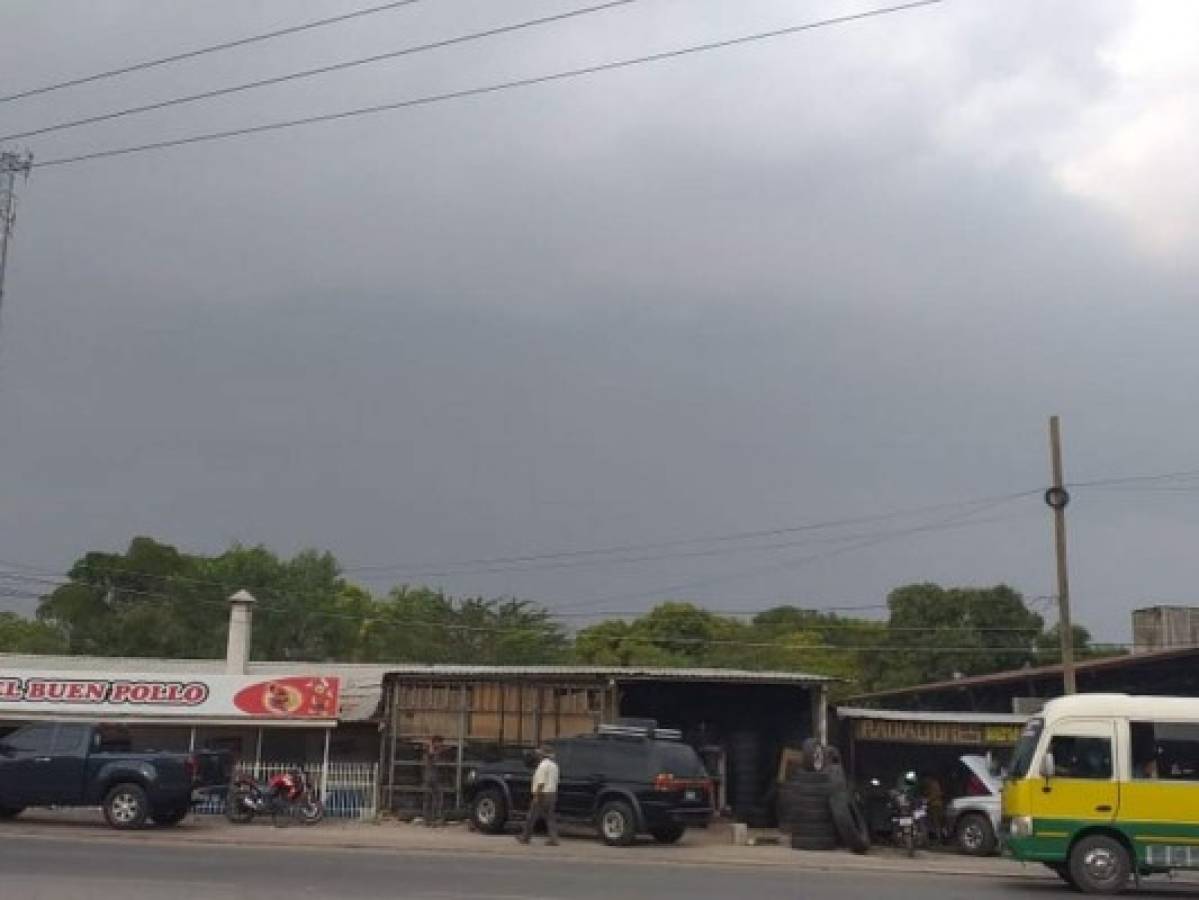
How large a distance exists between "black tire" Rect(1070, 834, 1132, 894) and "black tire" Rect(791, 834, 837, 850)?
7.01 meters

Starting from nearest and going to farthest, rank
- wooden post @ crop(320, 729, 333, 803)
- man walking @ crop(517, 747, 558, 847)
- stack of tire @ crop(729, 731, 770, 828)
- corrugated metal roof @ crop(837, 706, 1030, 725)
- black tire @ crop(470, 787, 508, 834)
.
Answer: man walking @ crop(517, 747, 558, 847) → black tire @ crop(470, 787, 508, 834) → corrugated metal roof @ crop(837, 706, 1030, 725) → wooden post @ crop(320, 729, 333, 803) → stack of tire @ crop(729, 731, 770, 828)

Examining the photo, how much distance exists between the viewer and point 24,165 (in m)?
25.4

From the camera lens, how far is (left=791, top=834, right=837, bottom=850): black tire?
24344 mm

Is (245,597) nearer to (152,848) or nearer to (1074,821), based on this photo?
(152,848)

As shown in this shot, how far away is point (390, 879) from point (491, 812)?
33.0ft

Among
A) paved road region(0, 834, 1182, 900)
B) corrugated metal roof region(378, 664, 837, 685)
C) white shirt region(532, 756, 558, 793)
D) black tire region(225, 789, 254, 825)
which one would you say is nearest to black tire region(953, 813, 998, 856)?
corrugated metal roof region(378, 664, 837, 685)

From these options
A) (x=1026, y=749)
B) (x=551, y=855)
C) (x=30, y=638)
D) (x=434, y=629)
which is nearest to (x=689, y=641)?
(x=434, y=629)

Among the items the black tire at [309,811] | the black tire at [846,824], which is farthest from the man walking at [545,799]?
the black tire at [309,811]

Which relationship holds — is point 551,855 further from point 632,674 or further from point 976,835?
point 976,835

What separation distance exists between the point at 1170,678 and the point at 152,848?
2354 cm

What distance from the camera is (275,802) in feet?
89.3

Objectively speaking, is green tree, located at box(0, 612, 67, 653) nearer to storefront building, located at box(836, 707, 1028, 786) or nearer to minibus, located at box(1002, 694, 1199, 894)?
→ storefront building, located at box(836, 707, 1028, 786)

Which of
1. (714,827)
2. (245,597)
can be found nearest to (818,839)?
(714,827)

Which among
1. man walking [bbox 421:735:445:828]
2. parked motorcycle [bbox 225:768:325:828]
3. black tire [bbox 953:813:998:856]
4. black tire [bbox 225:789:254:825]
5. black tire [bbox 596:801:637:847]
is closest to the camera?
black tire [bbox 596:801:637:847]
